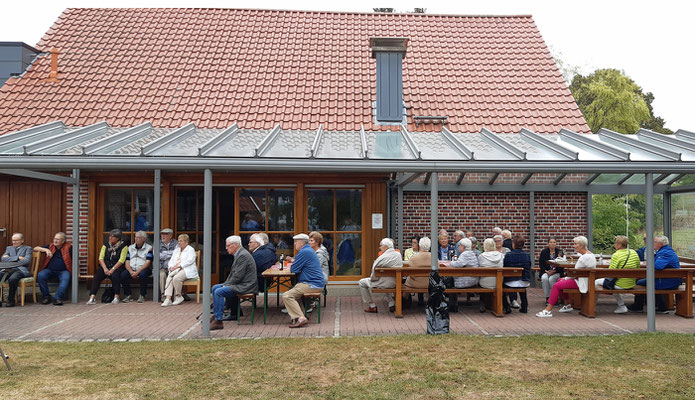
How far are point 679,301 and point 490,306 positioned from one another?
9.13 ft

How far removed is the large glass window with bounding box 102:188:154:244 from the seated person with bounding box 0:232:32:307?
4.69 feet

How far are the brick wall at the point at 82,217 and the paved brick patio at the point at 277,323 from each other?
1.38m

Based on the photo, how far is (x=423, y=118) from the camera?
38.0 feet

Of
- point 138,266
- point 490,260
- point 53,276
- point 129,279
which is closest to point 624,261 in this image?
point 490,260

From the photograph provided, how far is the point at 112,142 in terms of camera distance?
7.43 metres

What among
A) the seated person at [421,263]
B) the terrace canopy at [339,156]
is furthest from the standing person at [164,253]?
the seated person at [421,263]

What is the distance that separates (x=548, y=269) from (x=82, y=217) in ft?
29.0

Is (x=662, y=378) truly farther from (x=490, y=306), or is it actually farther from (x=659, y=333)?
(x=490, y=306)

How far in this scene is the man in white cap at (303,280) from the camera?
7363 mm

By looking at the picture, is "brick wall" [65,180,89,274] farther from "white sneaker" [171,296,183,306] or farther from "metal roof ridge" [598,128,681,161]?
"metal roof ridge" [598,128,681,161]

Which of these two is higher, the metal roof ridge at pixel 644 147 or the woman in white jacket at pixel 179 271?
the metal roof ridge at pixel 644 147

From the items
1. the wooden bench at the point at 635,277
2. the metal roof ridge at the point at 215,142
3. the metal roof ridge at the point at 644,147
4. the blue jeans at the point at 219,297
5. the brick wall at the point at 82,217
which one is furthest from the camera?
the brick wall at the point at 82,217

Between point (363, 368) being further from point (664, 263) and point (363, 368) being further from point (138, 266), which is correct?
point (138, 266)

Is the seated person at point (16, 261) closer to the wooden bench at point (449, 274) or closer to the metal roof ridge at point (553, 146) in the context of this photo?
the wooden bench at point (449, 274)
